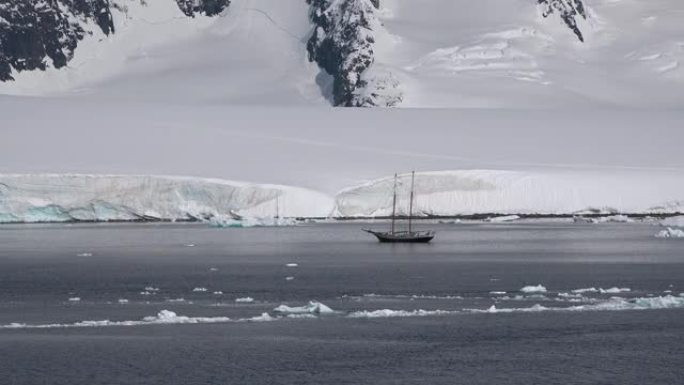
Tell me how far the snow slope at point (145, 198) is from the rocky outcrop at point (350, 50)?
Result: 44662mm

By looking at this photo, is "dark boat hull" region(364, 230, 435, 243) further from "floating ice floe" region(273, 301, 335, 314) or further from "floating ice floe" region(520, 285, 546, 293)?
"floating ice floe" region(273, 301, 335, 314)

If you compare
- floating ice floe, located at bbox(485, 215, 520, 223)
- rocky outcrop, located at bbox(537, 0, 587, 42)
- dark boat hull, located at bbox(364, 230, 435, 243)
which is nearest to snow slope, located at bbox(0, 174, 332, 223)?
dark boat hull, located at bbox(364, 230, 435, 243)

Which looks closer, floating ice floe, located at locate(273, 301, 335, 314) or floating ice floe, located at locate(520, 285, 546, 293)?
floating ice floe, located at locate(273, 301, 335, 314)

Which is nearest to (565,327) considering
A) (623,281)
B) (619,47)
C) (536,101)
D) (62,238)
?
(623,281)

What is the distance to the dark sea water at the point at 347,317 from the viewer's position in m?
22.6

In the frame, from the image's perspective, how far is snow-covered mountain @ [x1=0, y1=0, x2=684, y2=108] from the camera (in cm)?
10738

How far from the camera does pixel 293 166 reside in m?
66.9

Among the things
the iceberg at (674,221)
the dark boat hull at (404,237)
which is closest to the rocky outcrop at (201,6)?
the iceberg at (674,221)

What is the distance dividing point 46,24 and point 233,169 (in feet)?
181

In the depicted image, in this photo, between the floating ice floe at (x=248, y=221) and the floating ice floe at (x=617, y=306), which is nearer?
the floating ice floe at (x=617, y=306)

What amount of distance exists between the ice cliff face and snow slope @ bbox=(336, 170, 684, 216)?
192 ft

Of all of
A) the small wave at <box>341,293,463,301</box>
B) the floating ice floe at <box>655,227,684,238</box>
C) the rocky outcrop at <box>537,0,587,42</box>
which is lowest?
the small wave at <box>341,293,463,301</box>

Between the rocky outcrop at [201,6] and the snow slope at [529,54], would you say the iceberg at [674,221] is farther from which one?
the rocky outcrop at [201,6]

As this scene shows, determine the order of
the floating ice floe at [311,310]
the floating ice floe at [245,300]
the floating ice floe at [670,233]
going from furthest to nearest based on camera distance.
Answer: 1. the floating ice floe at [670,233]
2. the floating ice floe at [245,300]
3. the floating ice floe at [311,310]
